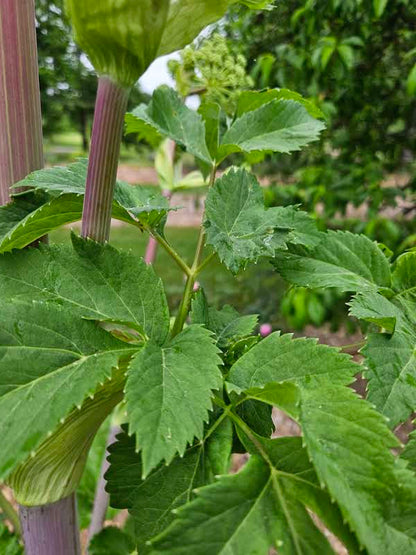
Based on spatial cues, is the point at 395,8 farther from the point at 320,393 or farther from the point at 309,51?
the point at 320,393

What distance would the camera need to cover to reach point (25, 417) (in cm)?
23

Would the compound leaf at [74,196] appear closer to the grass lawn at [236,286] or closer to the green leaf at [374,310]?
the green leaf at [374,310]

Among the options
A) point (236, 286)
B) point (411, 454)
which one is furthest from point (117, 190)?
point (236, 286)

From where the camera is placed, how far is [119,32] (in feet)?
0.75

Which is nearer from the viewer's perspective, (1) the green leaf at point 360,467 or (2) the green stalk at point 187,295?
(1) the green leaf at point 360,467

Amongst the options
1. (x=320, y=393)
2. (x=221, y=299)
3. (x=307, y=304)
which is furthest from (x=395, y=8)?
(x=320, y=393)

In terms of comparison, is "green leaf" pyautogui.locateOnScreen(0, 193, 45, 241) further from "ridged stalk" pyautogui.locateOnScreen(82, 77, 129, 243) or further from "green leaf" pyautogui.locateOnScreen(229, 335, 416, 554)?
"green leaf" pyautogui.locateOnScreen(229, 335, 416, 554)

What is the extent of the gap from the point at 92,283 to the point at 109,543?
1.42 ft

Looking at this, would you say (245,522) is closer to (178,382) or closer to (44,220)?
(178,382)

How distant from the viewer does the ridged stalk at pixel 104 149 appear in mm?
251

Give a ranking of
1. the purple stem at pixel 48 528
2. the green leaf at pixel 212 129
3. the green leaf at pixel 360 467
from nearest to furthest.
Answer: the green leaf at pixel 360 467
the purple stem at pixel 48 528
the green leaf at pixel 212 129

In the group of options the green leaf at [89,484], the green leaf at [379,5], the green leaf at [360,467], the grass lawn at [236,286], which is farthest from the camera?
the grass lawn at [236,286]

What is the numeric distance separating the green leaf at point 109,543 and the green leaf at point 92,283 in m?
0.40

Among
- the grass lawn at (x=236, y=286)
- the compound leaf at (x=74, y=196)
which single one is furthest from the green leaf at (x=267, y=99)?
the grass lawn at (x=236, y=286)
